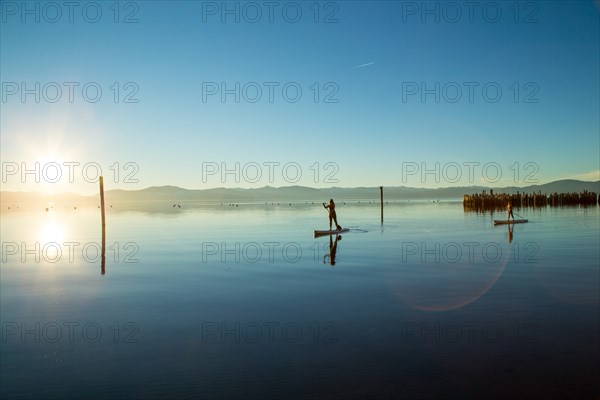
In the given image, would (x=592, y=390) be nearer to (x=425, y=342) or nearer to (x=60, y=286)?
(x=425, y=342)

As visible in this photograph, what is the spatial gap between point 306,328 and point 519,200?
87613 millimetres

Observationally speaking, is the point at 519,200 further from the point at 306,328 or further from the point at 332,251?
the point at 306,328

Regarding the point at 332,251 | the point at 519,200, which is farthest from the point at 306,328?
the point at 519,200

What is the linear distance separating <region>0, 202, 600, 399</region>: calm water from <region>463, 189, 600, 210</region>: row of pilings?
61.2 meters

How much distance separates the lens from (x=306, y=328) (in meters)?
10.4

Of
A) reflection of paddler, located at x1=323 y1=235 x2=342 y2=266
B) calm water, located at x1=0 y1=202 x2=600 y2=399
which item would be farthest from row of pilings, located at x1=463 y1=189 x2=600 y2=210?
calm water, located at x1=0 y1=202 x2=600 y2=399

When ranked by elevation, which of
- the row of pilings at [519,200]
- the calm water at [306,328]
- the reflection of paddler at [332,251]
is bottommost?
the calm water at [306,328]

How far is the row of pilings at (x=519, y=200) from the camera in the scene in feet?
259

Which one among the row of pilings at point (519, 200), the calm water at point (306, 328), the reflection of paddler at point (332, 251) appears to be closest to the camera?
the calm water at point (306, 328)

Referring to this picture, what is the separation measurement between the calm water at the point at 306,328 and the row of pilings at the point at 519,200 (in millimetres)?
61221

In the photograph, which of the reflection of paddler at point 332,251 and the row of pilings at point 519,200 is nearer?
the reflection of paddler at point 332,251

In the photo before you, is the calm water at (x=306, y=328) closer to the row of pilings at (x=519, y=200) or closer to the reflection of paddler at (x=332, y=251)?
the reflection of paddler at (x=332, y=251)

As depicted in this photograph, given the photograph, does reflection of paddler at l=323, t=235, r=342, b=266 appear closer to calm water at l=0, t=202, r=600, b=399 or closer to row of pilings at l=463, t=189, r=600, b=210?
calm water at l=0, t=202, r=600, b=399

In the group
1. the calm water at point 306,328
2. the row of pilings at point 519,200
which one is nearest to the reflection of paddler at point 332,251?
the calm water at point 306,328
